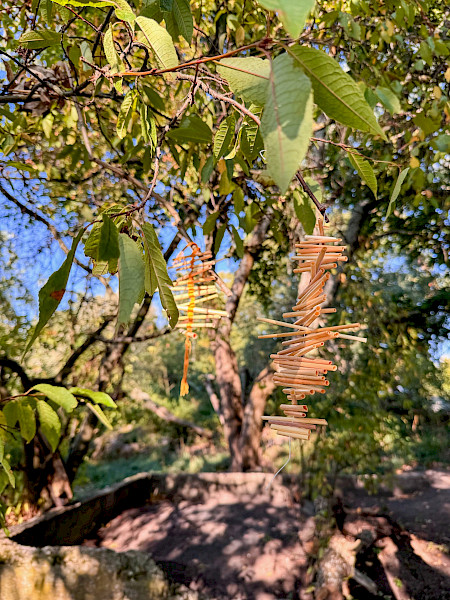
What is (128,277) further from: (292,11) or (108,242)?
(292,11)

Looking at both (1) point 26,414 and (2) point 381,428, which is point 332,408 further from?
(1) point 26,414

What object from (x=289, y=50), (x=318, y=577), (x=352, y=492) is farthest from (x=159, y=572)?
(x=352, y=492)

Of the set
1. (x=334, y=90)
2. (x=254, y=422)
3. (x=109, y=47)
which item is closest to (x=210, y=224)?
(x=109, y=47)

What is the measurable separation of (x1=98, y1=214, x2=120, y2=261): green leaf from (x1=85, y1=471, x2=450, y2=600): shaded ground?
3605 mm

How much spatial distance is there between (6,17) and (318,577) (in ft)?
15.0

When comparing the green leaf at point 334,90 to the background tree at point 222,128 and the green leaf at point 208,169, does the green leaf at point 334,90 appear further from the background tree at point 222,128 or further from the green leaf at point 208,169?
the green leaf at point 208,169

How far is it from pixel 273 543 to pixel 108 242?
4484 millimetres

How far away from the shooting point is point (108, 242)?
21.3 inches

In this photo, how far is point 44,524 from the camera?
12.0 feet

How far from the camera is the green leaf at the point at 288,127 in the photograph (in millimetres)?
370

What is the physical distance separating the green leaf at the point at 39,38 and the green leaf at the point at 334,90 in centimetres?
60

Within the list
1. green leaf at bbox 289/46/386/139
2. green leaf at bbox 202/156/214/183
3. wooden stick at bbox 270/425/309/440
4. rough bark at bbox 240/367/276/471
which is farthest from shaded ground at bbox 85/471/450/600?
green leaf at bbox 289/46/386/139

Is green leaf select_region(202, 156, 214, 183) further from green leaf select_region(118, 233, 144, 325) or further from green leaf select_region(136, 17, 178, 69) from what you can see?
green leaf select_region(118, 233, 144, 325)

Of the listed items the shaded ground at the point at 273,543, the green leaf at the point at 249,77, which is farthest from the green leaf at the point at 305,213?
the shaded ground at the point at 273,543
